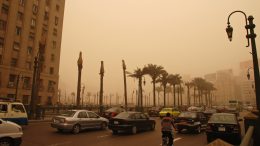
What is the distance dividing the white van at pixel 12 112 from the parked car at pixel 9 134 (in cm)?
653

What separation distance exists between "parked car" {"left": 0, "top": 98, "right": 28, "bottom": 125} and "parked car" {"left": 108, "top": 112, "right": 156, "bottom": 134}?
619 centimetres

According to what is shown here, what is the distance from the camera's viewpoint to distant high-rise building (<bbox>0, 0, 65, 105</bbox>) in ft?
140

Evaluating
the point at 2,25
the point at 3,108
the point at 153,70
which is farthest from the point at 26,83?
the point at 3,108

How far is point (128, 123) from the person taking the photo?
15664 millimetres

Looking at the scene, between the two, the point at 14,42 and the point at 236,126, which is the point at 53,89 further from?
the point at 236,126

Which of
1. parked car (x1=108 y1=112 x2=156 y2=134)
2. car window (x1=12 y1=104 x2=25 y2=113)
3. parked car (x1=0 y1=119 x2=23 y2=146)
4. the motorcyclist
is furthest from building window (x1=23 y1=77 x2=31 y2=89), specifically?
the motorcyclist

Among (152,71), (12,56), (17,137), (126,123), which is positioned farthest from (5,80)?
(17,137)

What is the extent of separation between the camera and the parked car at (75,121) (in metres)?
14.8

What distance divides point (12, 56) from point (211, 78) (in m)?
165

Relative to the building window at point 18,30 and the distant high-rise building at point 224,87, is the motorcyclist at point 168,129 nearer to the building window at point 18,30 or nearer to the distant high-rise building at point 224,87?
the building window at point 18,30

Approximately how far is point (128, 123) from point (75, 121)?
3690 mm

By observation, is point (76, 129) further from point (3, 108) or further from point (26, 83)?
point (26, 83)

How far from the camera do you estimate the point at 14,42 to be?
44.9 m

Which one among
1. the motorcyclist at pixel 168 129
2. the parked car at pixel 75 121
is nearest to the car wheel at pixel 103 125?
the parked car at pixel 75 121
